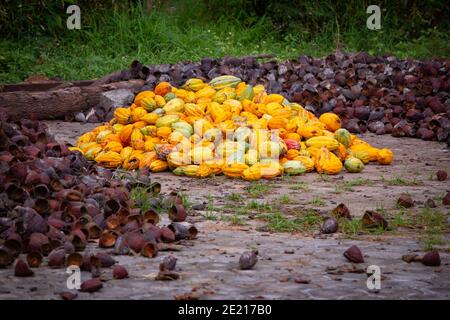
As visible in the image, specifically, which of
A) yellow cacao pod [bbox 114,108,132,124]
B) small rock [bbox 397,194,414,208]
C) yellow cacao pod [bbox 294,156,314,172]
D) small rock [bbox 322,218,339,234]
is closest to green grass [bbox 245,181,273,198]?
yellow cacao pod [bbox 294,156,314,172]

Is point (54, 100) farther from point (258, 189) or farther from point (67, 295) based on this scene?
point (67, 295)

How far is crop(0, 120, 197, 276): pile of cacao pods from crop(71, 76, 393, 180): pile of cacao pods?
105cm

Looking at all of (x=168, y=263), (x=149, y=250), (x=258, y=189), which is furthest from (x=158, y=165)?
(x=168, y=263)

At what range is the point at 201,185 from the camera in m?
5.92

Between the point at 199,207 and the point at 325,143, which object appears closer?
the point at 199,207

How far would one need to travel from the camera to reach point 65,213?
4.35 metres

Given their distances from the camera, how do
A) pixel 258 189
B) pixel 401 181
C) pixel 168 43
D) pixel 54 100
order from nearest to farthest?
pixel 258 189 < pixel 401 181 < pixel 54 100 < pixel 168 43

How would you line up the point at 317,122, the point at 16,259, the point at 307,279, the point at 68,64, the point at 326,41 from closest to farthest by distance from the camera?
1. the point at 307,279
2. the point at 16,259
3. the point at 317,122
4. the point at 68,64
5. the point at 326,41

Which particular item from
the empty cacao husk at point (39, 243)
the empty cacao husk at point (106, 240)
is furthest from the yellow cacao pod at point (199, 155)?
the empty cacao husk at point (39, 243)

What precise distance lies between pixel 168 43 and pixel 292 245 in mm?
6777

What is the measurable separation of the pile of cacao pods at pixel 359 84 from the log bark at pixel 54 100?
0.48 meters

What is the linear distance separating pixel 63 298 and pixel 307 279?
1065 mm

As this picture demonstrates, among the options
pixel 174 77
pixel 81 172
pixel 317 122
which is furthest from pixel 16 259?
pixel 174 77

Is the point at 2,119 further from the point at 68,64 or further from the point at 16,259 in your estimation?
the point at 68,64
